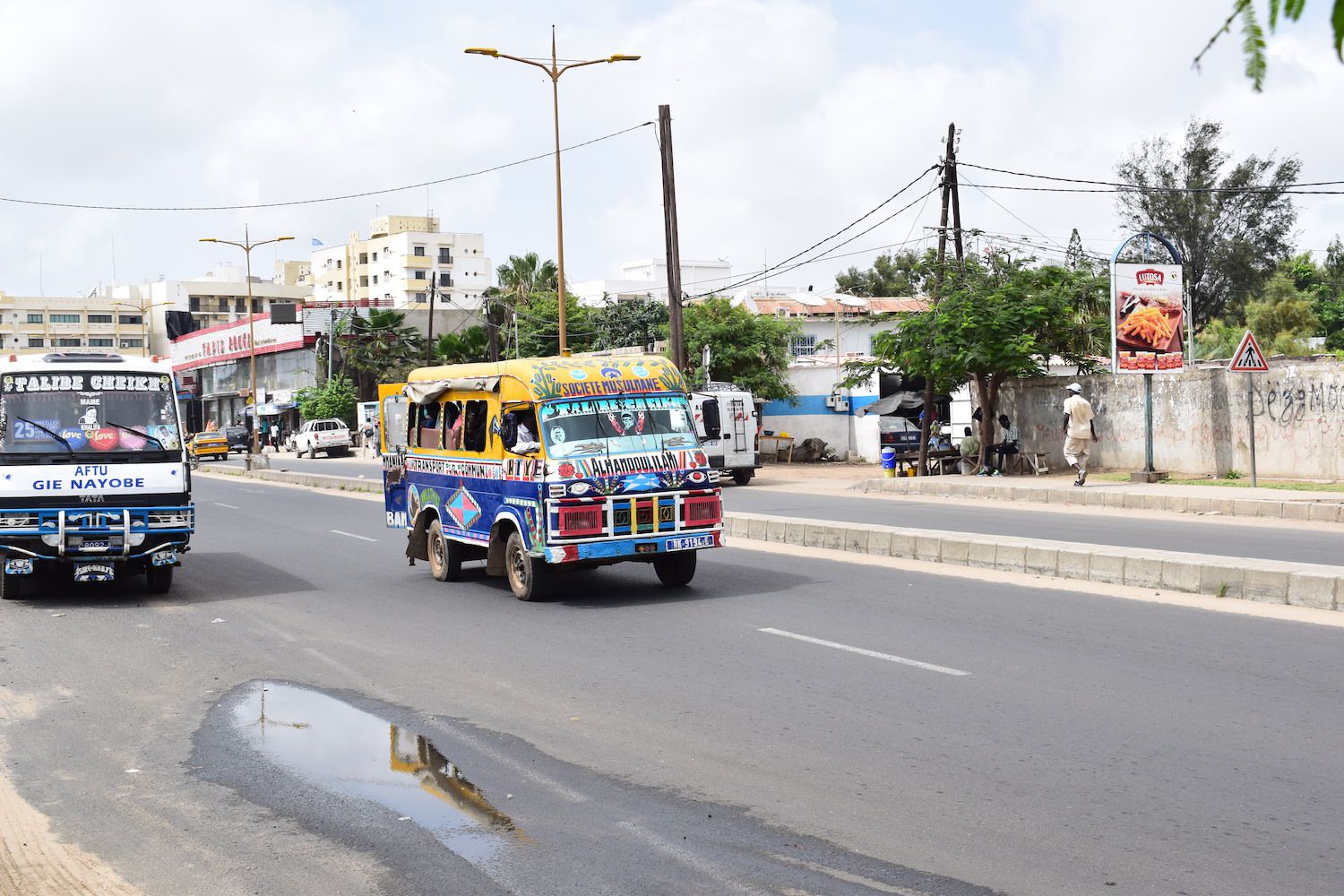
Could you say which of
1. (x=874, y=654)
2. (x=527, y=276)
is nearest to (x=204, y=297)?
(x=527, y=276)

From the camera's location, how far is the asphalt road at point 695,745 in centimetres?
540

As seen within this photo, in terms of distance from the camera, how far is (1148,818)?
576 centimetres

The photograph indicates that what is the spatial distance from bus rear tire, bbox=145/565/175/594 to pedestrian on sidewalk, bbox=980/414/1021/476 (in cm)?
2084

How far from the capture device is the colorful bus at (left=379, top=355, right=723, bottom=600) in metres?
12.8

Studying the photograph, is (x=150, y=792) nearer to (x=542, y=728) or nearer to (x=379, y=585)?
(x=542, y=728)

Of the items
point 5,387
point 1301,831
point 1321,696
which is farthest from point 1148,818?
point 5,387

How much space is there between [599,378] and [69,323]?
13124cm

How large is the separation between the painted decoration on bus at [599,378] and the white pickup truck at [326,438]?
51568 millimetres

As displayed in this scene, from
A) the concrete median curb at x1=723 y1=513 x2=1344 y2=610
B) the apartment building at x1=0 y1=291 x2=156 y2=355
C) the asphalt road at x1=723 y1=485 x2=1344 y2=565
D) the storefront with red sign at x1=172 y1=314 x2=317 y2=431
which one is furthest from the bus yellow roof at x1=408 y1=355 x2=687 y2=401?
the apartment building at x1=0 y1=291 x2=156 y2=355

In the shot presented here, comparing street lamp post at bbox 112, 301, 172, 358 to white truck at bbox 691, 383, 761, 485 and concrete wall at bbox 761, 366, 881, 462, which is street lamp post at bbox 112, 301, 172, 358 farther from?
white truck at bbox 691, 383, 761, 485

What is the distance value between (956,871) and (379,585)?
35.7ft

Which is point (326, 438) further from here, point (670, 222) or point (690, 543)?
point (690, 543)

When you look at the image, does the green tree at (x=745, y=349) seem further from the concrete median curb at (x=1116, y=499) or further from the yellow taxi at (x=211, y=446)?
the yellow taxi at (x=211, y=446)

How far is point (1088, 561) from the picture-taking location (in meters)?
13.7
